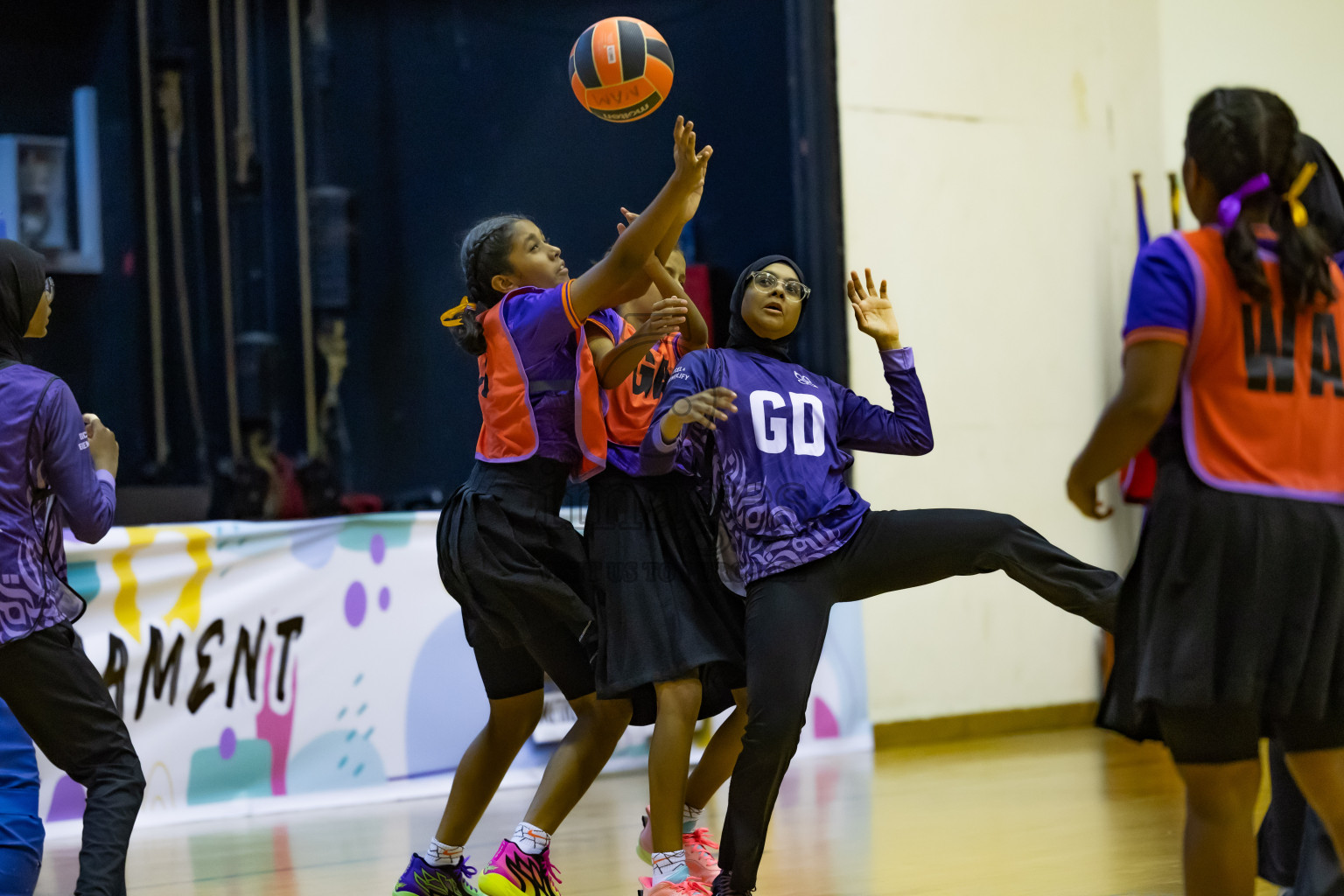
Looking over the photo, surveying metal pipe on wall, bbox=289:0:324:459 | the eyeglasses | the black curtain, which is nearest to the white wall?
the black curtain

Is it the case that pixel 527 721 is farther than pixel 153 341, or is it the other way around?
pixel 153 341

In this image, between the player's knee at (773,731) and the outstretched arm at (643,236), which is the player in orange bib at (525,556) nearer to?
the outstretched arm at (643,236)

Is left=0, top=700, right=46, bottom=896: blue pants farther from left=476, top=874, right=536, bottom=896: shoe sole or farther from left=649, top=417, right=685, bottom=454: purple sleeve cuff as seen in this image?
left=649, top=417, right=685, bottom=454: purple sleeve cuff

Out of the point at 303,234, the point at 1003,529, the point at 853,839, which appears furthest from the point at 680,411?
the point at 303,234

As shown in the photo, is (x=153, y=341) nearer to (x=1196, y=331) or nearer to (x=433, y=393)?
(x=433, y=393)

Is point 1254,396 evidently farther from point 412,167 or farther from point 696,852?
point 412,167

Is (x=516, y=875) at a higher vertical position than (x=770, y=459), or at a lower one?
lower

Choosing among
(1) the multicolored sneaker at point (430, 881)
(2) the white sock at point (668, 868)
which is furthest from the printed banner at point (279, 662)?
(2) the white sock at point (668, 868)

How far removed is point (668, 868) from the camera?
2.96m

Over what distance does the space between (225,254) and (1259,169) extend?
4.57 meters

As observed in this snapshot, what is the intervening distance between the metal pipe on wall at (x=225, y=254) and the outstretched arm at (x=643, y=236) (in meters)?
3.17

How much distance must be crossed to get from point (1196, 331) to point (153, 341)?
462 cm

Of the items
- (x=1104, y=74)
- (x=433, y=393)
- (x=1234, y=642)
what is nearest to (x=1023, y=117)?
(x=1104, y=74)

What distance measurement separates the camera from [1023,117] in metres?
6.75
